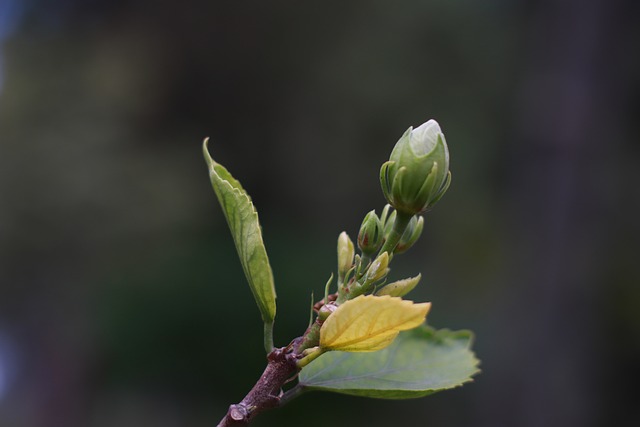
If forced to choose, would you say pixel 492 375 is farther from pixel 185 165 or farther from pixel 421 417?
pixel 185 165

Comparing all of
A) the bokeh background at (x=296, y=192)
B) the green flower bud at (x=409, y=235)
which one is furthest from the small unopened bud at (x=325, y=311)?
the bokeh background at (x=296, y=192)

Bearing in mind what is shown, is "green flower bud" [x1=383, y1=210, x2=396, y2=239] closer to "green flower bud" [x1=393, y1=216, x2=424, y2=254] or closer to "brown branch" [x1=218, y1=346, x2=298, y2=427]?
"green flower bud" [x1=393, y1=216, x2=424, y2=254]

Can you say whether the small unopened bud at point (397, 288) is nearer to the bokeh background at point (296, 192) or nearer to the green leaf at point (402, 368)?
the green leaf at point (402, 368)

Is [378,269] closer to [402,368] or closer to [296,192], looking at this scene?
[402,368]

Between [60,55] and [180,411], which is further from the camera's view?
[60,55]

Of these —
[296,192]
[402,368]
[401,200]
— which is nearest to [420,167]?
[401,200]

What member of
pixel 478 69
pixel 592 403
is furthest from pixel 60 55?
pixel 592 403
